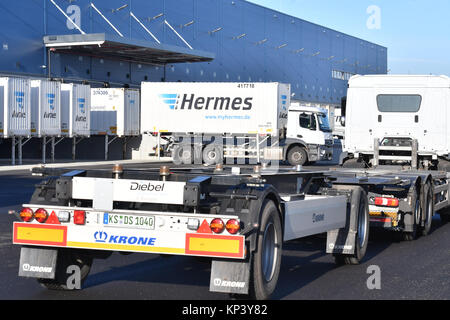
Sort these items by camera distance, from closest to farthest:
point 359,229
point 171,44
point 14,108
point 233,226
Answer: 1. point 233,226
2. point 359,229
3. point 14,108
4. point 171,44

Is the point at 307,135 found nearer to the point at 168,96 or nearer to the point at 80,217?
the point at 168,96

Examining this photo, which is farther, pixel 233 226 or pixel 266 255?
pixel 266 255

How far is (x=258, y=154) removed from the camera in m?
37.2

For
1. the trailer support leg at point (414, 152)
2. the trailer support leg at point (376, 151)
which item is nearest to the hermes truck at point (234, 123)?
the trailer support leg at point (376, 151)

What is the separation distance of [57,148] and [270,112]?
43.4 feet

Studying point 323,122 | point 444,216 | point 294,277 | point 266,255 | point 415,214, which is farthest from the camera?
point 323,122

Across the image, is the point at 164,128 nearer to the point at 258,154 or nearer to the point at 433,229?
the point at 258,154

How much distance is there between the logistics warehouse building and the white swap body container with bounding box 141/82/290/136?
175 inches

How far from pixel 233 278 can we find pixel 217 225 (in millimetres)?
480

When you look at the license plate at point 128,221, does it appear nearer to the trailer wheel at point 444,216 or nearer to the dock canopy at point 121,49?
the trailer wheel at point 444,216

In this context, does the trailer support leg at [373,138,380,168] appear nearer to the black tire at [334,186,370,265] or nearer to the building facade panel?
the black tire at [334,186,370,265]

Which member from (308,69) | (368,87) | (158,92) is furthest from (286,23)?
(368,87)

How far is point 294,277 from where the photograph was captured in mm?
8289

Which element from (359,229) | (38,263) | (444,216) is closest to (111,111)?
(444,216)
